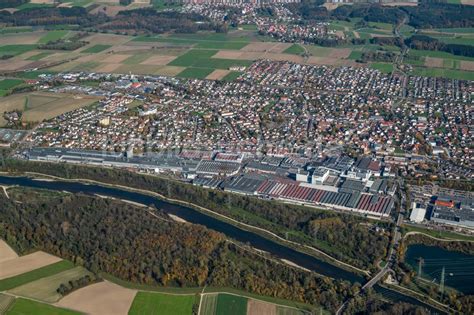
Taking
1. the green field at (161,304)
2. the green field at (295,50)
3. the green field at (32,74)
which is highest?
the green field at (32,74)

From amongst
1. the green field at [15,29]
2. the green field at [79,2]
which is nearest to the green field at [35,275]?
the green field at [15,29]

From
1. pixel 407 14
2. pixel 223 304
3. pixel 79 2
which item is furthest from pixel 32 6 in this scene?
pixel 223 304

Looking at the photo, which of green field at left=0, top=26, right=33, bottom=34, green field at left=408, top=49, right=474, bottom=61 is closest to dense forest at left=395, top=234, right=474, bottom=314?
green field at left=408, top=49, right=474, bottom=61

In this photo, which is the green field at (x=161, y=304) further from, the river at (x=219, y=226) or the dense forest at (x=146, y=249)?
the river at (x=219, y=226)

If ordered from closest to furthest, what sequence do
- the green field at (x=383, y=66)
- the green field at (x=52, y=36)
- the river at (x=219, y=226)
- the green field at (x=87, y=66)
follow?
the river at (x=219, y=226), the green field at (x=383, y=66), the green field at (x=87, y=66), the green field at (x=52, y=36)

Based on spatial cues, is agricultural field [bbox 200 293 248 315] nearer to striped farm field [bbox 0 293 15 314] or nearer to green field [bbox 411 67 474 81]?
striped farm field [bbox 0 293 15 314]
